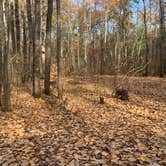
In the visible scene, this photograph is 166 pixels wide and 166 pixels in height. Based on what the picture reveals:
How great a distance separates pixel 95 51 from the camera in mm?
30406

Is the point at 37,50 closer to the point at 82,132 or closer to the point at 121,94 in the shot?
the point at 121,94

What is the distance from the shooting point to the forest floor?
15.5ft

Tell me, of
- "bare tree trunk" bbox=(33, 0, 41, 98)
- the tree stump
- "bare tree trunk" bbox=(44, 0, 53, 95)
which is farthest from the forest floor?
"bare tree trunk" bbox=(44, 0, 53, 95)

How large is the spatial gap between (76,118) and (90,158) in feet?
10.8

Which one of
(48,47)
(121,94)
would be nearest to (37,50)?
(48,47)

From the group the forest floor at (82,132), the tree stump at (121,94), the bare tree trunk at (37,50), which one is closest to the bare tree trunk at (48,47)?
the bare tree trunk at (37,50)

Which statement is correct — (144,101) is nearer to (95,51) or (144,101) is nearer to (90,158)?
(90,158)

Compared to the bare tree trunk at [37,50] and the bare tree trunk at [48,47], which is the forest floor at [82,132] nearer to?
the bare tree trunk at [37,50]

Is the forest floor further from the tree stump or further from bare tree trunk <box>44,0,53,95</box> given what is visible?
bare tree trunk <box>44,0,53,95</box>

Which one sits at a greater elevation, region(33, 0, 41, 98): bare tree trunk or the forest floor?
region(33, 0, 41, 98): bare tree trunk

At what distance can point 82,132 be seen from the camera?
252 inches

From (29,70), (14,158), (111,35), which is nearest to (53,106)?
(14,158)

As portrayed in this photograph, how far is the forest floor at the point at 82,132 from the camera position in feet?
15.5

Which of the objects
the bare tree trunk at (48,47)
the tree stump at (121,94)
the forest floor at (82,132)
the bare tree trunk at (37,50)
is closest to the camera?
the forest floor at (82,132)
